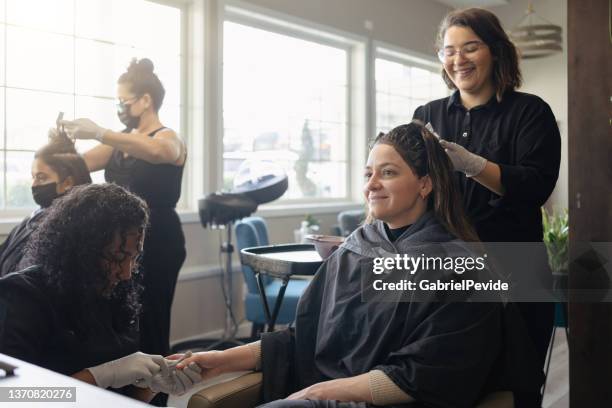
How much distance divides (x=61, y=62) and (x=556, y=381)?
3060 millimetres

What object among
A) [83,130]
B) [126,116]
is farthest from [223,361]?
[126,116]

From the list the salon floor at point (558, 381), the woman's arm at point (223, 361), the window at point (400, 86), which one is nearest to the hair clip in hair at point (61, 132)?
the woman's arm at point (223, 361)

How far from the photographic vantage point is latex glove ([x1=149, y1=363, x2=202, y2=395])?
1499 mm

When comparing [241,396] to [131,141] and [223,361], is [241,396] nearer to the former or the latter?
[223,361]

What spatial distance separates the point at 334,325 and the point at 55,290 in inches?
26.1

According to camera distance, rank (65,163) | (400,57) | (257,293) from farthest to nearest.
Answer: (400,57) → (257,293) → (65,163)

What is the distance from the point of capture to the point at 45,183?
2.21 meters

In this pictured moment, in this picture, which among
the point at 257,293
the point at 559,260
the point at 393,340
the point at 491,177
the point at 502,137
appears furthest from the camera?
the point at 257,293

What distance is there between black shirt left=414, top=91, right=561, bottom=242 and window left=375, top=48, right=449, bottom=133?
3.65 metres

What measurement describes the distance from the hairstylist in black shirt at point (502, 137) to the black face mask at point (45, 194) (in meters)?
1.37

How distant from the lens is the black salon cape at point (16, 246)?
207cm

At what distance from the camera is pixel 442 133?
2.01 meters

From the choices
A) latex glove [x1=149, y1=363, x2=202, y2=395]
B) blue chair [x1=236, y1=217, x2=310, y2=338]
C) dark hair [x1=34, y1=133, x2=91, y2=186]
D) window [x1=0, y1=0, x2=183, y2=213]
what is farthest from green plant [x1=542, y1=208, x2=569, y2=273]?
window [x1=0, y1=0, x2=183, y2=213]

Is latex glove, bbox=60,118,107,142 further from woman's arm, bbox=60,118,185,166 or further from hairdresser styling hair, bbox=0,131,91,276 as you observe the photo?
hairdresser styling hair, bbox=0,131,91,276
